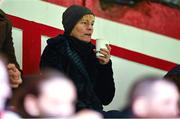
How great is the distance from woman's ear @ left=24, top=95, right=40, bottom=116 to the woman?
30.4 inches

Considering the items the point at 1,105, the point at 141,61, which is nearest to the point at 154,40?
the point at 141,61

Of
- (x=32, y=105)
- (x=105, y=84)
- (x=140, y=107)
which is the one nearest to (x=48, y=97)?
(x=32, y=105)

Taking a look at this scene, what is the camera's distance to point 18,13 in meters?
2.04

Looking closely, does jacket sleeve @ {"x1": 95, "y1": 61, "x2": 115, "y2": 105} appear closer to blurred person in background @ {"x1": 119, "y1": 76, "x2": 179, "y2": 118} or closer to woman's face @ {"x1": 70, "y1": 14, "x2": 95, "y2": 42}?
woman's face @ {"x1": 70, "y1": 14, "x2": 95, "y2": 42}

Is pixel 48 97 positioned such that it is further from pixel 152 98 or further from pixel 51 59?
pixel 51 59

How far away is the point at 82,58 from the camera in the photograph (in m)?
1.67

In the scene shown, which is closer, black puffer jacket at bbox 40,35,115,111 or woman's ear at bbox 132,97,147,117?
woman's ear at bbox 132,97,147,117

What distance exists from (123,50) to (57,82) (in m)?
1.37

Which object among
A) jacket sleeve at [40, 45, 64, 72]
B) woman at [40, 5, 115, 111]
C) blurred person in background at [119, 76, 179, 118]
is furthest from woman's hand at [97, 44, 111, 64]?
blurred person in background at [119, 76, 179, 118]

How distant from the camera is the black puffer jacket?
156 cm

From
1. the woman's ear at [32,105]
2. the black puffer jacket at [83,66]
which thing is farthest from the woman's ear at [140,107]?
the black puffer jacket at [83,66]

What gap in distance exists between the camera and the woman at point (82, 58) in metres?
1.58

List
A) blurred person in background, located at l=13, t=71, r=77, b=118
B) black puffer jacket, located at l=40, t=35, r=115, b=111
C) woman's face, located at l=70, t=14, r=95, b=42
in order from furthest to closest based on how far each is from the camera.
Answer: woman's face, located at l=70, t=14, r=95, b=42 < black puffer jacket, located at l=40, t=35, r=115, b=111 < blurred person in background, located at l=13, t=71, r=77, b=118

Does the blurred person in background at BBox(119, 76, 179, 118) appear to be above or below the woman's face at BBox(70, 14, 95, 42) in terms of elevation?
above
